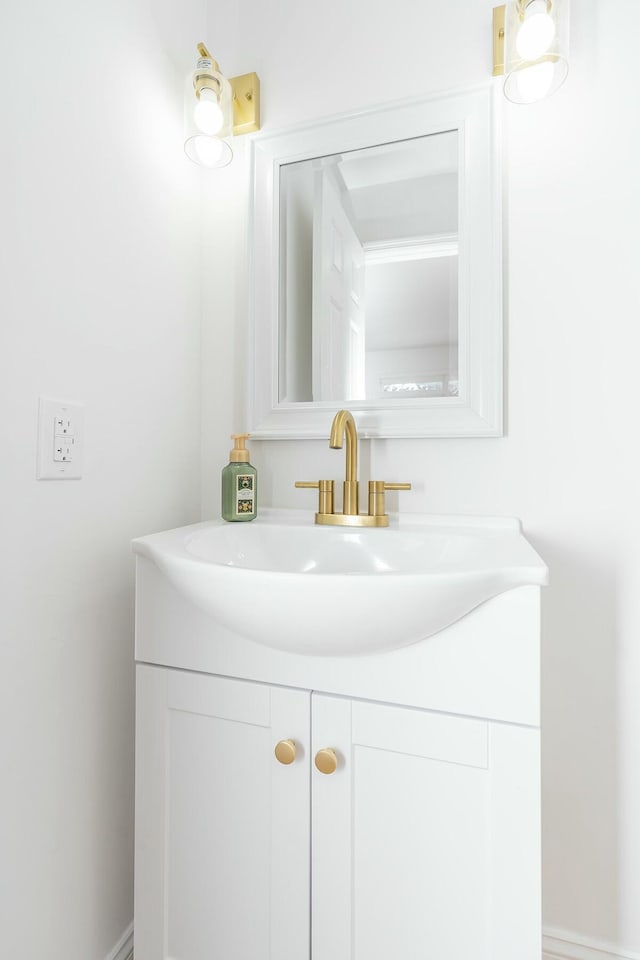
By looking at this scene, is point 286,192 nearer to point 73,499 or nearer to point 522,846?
point 73,499

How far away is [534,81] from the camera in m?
0.92

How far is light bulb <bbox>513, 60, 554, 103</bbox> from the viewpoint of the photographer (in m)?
0.90

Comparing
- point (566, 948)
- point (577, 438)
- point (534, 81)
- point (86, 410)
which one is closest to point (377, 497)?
point (577, 438)

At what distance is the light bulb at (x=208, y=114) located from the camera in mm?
1061

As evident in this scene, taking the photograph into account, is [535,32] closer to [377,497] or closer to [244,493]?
[377,497]

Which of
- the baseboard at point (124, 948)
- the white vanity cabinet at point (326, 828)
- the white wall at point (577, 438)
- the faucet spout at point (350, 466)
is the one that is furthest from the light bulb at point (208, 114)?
the baseboard at point (124, 948)

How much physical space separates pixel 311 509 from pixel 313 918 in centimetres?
69

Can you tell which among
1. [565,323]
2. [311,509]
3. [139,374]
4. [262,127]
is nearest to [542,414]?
[565,323]

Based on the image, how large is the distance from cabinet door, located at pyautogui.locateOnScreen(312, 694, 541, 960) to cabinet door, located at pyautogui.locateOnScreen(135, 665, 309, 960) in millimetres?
40

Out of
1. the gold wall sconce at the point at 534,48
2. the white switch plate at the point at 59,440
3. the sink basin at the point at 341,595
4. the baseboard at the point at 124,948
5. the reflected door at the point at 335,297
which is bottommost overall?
the baseboard at the point at 124,948

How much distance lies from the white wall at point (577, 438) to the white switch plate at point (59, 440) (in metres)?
0.63

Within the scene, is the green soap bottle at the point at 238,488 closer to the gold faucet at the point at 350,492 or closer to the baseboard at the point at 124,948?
the gold faucet at the point at 350,492

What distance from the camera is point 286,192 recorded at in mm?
1168

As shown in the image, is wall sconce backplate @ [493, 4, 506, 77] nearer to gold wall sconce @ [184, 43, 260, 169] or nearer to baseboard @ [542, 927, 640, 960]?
gold wall sconce @ [184, 43, 260, 169]
